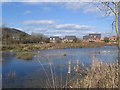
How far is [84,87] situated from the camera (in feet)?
15.4

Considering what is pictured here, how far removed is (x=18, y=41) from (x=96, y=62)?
15034 mm

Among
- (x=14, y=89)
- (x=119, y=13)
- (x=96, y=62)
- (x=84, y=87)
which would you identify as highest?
(x=119, y=13)

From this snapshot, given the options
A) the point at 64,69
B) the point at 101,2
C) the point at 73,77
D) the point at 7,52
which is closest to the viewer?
the point at 101,2

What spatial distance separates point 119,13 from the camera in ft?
12.8

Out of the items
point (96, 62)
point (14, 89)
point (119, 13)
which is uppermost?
point (119, 13)

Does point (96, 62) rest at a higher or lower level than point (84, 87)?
higher

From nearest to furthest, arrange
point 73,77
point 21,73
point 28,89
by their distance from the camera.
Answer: point 73,77 < point 28,89 < point 21,73

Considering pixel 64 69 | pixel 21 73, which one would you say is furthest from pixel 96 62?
pixel 21 73

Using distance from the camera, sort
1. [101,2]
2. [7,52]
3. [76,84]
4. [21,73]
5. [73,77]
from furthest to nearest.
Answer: [7,52] → [21,73] → [73,77] → [76,84] → [101,2]

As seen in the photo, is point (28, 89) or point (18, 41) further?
point (18, 41)

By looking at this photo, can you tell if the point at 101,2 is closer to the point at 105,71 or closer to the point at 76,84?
the point at 105,71

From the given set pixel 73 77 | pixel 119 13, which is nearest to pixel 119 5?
pixel 119 13

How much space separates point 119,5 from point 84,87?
163 centimetres

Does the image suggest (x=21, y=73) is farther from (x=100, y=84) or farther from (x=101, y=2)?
(x=101, y=2)
